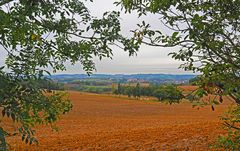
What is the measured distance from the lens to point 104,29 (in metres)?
5.83

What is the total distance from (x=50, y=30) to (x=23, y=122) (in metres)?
2.28

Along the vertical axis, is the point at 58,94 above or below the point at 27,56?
below

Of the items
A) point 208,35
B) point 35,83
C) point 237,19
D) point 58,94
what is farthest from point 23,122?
point 237,19

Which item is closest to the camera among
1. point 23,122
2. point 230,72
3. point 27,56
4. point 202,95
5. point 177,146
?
point 23,122

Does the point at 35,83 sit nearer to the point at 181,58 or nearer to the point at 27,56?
the point at 27,56

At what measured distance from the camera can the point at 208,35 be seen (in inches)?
175

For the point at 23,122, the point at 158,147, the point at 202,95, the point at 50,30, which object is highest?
the point at 50,30

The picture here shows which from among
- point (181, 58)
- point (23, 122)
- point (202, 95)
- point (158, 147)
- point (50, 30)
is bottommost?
point (158, 147)

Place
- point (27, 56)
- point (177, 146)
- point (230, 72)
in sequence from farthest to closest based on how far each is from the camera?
1. point (177, 146)
2. point (27, 56)
3. point (230, 72)

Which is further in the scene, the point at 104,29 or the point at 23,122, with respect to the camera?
the point at 104,29

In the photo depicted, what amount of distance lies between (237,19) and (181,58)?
0.86 m

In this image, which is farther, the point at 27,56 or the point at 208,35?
the point at 27,56

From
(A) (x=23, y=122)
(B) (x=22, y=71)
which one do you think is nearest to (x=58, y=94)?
(B) (x=22, y=71)

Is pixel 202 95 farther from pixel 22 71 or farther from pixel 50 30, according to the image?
pixel 50 30
